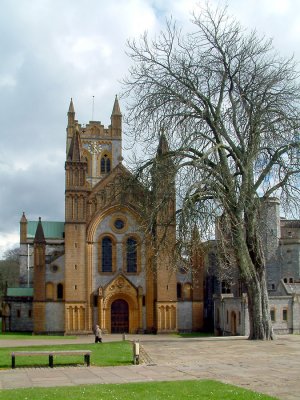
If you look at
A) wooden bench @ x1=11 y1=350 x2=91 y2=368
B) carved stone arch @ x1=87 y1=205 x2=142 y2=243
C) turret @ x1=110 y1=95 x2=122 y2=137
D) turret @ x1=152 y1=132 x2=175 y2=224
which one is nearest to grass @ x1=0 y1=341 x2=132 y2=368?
wooden bench @ x1=11 y1=350 x2=91 y2=368

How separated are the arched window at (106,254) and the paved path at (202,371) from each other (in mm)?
28175

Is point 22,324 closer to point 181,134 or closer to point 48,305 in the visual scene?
point 48,305

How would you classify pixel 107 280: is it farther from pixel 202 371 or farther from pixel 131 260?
pixel 202 371

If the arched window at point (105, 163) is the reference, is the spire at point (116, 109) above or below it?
above

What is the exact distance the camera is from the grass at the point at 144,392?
1235 cm

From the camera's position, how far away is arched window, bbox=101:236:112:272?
51.5 metres

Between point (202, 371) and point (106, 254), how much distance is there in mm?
35140

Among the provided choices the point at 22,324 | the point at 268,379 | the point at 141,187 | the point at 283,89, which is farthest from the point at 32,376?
the point at 22,324

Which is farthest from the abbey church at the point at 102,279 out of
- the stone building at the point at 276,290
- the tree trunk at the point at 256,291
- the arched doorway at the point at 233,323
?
the tree trunk at the point at 256,291

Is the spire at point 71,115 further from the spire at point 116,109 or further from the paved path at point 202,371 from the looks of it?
the paved path at point 202,371

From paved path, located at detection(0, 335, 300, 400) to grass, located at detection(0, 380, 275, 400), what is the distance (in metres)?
0.81

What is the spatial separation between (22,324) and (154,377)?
43.1 metres

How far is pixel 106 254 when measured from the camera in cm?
5172

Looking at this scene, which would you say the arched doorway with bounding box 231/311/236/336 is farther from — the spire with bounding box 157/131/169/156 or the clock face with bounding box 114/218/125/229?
the spire with bounding box 157/131/169/156
